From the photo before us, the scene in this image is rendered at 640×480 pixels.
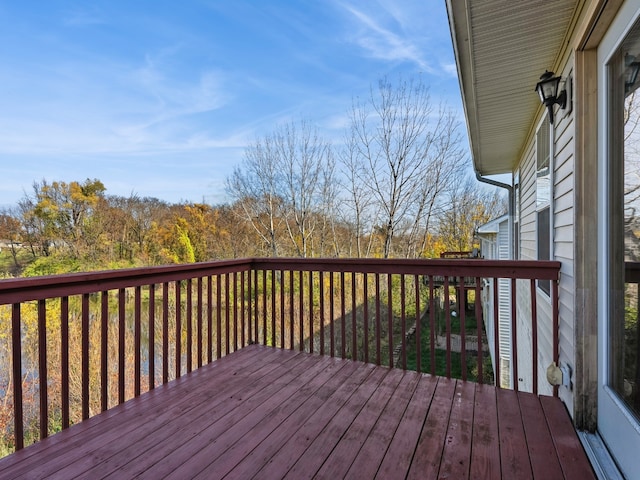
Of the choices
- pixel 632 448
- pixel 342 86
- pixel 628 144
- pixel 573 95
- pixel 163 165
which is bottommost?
pixel 632 448

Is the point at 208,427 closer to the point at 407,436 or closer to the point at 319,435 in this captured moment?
the point at 319,435

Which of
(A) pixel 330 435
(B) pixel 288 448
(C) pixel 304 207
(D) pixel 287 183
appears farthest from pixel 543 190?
(D) pixel 287 183

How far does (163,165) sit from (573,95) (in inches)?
695

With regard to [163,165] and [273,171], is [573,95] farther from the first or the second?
[163,165]

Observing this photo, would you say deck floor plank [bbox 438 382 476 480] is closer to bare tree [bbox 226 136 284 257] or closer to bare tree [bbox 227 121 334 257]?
bare tree [bbox 227 121 334 257]

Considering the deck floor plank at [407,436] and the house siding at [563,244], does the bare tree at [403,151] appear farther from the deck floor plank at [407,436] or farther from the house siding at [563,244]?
the deck floor plank at [407,436]

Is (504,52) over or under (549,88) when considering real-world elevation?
over

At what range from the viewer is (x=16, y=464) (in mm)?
1545

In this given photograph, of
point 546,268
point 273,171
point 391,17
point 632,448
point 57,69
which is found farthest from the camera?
point 273,171

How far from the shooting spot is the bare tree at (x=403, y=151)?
387 inches

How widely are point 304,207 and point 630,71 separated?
10.6m

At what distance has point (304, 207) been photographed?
11797 millimetres

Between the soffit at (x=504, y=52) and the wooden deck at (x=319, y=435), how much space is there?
2436 mm

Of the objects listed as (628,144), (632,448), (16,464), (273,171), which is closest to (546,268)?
(628,144)
